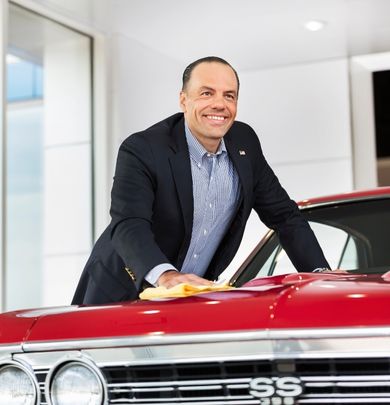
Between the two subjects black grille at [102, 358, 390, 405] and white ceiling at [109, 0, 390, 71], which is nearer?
black grille at [102, 358, 390, 405]

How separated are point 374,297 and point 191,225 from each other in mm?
1237

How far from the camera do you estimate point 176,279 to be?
2414 millimetres

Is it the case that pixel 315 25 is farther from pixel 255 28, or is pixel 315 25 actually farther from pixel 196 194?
pixel 196 194

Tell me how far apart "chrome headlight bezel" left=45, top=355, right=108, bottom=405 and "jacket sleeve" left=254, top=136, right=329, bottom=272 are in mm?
1179

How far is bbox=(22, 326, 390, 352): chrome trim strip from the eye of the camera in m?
1.75

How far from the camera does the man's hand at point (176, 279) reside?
2.33m

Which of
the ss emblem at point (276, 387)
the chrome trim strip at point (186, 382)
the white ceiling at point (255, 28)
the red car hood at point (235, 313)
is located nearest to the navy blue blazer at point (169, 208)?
the red car hood at point (235, 313)

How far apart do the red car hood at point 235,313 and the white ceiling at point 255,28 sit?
23.2ft

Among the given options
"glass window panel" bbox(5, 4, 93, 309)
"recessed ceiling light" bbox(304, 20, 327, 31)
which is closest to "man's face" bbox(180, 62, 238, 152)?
"glass window panel" bbox(5, 4, 93, 309)

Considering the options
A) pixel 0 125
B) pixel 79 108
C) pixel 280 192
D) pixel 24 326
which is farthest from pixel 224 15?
pixel 24 326

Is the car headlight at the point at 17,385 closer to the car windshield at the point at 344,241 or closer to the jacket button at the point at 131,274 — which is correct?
the jacket button at the point at 131,274

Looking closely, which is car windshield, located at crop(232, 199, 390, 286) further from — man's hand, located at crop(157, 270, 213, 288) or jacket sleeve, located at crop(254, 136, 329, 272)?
man's hand, located at crop(157, 270, 213, 288)

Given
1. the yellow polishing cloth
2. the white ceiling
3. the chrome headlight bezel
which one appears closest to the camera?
the chrome headlight bezel

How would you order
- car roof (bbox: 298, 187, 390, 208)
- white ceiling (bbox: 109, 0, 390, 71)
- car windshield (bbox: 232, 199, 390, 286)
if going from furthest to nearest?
1. white ceiling (bbox: 109, 0, 390, 71)
2. car roof (bbox: 298, 187, 390, 208)
3. car windshield (bbox: 232, 199, 390, 286)
